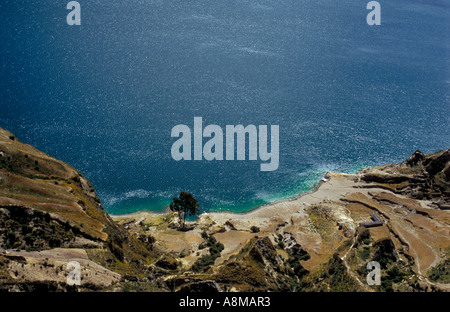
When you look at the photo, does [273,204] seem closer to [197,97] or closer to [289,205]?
[289,205]

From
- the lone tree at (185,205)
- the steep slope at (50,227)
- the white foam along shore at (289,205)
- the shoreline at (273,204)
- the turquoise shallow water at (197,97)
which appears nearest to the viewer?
the steep slope at (50,227)

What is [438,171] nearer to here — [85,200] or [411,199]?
[411,199]

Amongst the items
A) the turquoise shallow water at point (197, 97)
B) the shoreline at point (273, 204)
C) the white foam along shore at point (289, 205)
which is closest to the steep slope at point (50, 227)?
the shoreline at point (273, 204)

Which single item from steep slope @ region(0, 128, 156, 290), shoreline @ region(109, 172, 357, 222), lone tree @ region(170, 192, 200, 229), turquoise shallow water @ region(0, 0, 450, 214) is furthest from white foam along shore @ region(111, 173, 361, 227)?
steep slope @ region(0, 128, 156, 290)

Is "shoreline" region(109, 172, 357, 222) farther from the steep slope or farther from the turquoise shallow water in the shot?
the steep slope

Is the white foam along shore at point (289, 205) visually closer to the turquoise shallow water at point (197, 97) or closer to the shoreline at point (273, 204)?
the shoreline at point (273, 204)

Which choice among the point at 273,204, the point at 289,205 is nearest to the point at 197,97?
the point at 273,204

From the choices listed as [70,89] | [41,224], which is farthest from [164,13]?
[41,224]

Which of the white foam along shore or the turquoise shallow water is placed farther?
the turquoise shallow water
